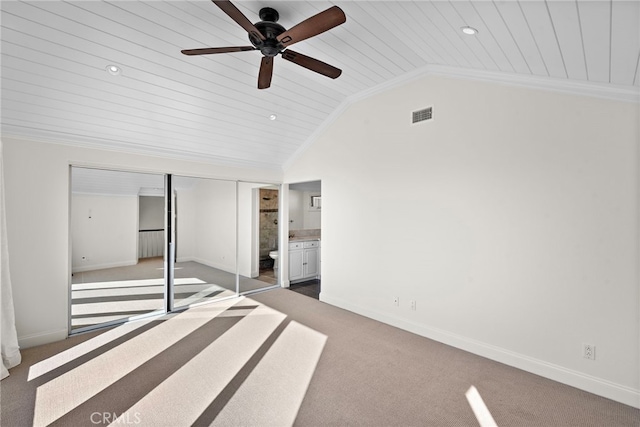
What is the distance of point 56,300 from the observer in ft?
10.9

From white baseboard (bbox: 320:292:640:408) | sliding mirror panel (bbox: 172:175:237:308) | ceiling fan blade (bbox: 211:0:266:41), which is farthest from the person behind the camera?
sliding mirror panel (bbox: 172:175:237:308)

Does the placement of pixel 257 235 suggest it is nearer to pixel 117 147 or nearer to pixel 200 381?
pixel 117 147

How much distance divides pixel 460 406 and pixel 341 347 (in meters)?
1.28

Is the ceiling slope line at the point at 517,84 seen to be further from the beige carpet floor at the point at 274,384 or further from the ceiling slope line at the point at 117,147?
the beige carpet floor at the point at 274,384

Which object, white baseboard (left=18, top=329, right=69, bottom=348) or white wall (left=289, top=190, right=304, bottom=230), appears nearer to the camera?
white baseboard (left=18, top=329, right=69, bottom=348)

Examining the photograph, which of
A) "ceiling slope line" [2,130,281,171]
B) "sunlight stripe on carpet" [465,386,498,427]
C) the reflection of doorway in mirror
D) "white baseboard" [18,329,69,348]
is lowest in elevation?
"sunlight stripe on carpet" [465,386,498,427]

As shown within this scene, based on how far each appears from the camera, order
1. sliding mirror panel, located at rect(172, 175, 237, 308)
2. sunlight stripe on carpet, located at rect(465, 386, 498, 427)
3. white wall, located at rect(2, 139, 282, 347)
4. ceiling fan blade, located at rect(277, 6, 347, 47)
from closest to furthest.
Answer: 1. ceiling fan blade, located at rect(277, 6, 347, 47)
2. sunlight stripe on carpet, located at rect(465, 386, 498, 427)
3. white wall, located at rect(2, 139, 282, 347)
4. sliding mirror panel, located at rect(172, 175, 237, 308)

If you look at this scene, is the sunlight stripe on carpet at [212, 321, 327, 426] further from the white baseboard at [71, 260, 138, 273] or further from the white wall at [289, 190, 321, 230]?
the white wall at [289, 190, 321, 230]

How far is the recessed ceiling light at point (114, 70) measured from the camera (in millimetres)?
2705

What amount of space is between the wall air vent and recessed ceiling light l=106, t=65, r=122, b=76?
3.27 meters

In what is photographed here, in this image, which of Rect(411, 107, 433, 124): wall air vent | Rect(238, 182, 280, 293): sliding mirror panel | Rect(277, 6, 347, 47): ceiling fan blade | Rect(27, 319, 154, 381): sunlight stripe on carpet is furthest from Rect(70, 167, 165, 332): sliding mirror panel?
Rect(411, 107, 433, 124): wall air vent

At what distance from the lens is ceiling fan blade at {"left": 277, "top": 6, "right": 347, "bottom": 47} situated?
1.76m

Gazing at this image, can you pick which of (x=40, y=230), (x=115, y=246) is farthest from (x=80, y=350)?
(x=40, y=230)

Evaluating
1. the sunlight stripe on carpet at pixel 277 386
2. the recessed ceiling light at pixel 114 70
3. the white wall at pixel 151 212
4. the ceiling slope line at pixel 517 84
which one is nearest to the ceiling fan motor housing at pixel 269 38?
the recessed ceiling light at pixel 114 70
